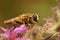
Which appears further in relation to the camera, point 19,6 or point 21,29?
point 19,6

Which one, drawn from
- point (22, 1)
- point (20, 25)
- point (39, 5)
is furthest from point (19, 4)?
point (20, 25)

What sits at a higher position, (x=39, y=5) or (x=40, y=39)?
(x=39, y=5)

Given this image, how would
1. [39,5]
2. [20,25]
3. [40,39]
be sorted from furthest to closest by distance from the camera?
[39,5] < [20,25] < [40,39]

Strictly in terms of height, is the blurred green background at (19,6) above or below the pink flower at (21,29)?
above

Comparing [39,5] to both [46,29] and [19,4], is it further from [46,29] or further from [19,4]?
[46,29]

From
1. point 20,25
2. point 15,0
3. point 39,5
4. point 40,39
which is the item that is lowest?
point 40,39

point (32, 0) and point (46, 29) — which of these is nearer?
point (46, 29)

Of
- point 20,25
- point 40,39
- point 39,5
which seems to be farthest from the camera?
point 39,5

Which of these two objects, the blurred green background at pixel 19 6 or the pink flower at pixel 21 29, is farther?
the blurred green background at pixel 19 6

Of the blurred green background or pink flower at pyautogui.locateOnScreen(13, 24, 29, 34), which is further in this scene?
the blurred green background

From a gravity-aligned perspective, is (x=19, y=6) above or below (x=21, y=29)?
above

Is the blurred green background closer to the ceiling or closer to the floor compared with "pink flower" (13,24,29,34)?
closer to the ceiling
